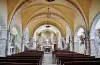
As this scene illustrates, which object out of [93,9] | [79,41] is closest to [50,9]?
[79,41]

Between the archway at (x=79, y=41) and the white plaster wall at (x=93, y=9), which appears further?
the archway at (x=79, y=41)

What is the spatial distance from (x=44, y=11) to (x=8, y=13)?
5.94 meters

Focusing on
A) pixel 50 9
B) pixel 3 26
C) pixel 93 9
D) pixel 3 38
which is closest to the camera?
pixel 93 9

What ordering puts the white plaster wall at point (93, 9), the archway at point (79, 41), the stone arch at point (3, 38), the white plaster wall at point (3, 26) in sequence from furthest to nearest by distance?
the archway at point (79, 41)
the stone arch at point (3, 38)
the white plaster wall at point (3, 26)
the white plaster wall at point (93, 9)

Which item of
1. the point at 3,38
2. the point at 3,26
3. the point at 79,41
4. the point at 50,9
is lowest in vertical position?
the point at 79,41

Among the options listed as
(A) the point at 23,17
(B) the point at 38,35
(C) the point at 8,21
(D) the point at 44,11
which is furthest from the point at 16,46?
(B) the point at 38,35

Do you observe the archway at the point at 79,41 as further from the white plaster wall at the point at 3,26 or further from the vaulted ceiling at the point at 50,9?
the white plaster wall at the point at 3,26

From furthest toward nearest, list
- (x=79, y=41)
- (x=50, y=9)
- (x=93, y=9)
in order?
(x=79, y=41), (x=50, y=9), (x=93, y=9)

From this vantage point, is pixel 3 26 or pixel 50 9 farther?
pixel 50 9

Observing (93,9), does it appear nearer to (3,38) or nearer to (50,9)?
(50,9)

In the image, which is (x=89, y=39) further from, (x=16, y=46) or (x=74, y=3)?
(x=16, y=46)

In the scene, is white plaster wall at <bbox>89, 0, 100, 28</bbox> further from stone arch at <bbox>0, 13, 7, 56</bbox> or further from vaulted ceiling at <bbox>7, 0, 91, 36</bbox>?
stone arch at <bbox>0, 13, 7, 56</bbox>

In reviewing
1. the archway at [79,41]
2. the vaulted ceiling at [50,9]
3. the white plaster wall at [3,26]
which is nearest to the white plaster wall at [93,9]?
the vaulted ceiling at [50,9]

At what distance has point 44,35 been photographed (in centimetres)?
3766
